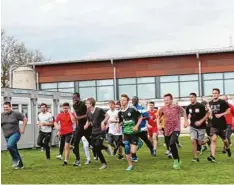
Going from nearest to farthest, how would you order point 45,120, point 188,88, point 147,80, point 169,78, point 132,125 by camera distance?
point 132,125, point 45,120, point 188,88, point 169,78, point 147,80

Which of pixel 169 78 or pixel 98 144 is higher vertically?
pixel 169 78

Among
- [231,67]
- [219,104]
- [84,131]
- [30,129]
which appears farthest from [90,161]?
[231,67]

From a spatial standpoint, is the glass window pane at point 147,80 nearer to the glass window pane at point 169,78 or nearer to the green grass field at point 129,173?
the glass window pane at point 169,78

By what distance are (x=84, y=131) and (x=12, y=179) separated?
10.7 ft

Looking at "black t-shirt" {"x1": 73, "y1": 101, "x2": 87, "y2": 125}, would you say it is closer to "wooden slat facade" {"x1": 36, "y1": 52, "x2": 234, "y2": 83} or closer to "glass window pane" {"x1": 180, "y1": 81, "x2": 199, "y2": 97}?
"wooden slat facade" {"x1": 36, "y1": 52, "x2": 234, "y2": 83}

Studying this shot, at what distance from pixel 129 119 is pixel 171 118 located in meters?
0.99

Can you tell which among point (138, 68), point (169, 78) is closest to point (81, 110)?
point (169, 78)

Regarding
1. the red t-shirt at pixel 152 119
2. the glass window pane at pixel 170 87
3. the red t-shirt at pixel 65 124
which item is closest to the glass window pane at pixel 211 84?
the glass window pane at pixel 170 87

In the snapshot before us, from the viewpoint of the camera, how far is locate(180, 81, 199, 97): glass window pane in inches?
1987

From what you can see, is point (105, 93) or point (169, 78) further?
point (105, 93)

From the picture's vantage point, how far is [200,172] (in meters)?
12.0

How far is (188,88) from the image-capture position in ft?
166

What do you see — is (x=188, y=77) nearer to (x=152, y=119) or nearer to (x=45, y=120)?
(x=152, y=119)

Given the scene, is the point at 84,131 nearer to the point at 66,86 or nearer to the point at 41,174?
the point at 41,174
